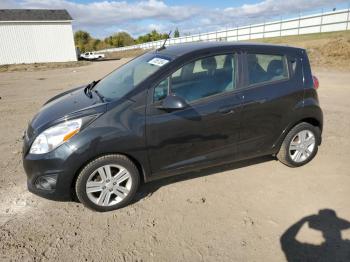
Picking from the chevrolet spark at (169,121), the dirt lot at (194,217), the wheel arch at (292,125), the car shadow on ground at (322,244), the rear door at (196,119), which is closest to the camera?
the car shadow on ground at (322,244)

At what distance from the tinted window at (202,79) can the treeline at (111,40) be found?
8771cm

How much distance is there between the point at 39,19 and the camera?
28750 millimetres

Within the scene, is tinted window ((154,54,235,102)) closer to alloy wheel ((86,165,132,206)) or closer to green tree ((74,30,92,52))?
alloy wheel ((86,165,132,206))

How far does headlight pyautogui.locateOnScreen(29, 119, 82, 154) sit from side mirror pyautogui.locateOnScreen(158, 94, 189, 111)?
912 mm

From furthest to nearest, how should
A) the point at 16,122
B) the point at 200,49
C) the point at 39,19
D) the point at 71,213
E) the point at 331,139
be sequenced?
the point at 39,19 → the point at 16,122 → the point at 331,139 → the point at 200,49 → the point at 71,213

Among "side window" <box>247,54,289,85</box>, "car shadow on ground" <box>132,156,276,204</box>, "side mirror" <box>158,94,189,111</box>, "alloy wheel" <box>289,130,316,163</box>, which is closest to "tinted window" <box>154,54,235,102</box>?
"side mirror" <box>158,94,189,111</box>

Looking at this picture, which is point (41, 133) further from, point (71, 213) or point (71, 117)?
point (71, 213)

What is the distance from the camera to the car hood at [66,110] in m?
3.20

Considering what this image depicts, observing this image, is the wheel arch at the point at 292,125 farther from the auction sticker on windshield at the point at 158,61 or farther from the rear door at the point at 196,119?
the auction sticker on windshield at the point at 158,61

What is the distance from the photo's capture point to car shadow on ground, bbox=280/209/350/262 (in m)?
2.66

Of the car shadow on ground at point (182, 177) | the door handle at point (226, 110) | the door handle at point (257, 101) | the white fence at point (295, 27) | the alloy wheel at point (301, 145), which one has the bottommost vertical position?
the car shadow on ground at point (182, 177)

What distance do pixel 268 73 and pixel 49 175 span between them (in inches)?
116

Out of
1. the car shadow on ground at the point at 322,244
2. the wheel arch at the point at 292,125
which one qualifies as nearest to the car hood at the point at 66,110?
the car shadow on ground at the point at 322,244

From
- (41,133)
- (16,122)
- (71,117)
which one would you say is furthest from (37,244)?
(16,122)
